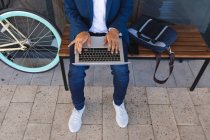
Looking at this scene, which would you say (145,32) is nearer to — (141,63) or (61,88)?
(141,63)

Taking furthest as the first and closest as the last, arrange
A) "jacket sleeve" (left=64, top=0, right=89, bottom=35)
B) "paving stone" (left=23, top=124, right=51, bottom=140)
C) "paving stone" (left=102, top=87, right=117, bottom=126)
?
"paving stone" (left=102, top=87, right=117, bottom=126) < "paving stone" (left=23, top=124, right=51, bottom=140) < "jacket sleeve" (left=64, top=0, right=89, bottom=35)

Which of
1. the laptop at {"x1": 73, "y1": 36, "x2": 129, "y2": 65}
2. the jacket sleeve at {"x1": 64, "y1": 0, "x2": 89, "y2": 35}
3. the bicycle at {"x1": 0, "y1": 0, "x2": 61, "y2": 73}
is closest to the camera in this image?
the laptop at {"x1": 73, "y1": 36, "x2": 129, "y2": 65}

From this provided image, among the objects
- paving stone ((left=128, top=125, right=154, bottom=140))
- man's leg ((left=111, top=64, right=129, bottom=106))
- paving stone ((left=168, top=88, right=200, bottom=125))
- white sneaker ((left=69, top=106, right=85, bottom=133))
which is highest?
man's leg ((left=111, top=64, right=129, bottom=106))

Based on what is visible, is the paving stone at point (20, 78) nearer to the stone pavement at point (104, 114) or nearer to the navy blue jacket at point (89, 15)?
the stone pavement at point (104, 114)

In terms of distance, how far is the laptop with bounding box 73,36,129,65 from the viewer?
1664 mm

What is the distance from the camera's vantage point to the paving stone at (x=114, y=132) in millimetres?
1954

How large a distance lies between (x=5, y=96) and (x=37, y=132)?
1.84 ft

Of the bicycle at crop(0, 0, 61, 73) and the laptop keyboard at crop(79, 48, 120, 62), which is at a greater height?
the laptop keyboard at crop(79, 48, 120, 62)

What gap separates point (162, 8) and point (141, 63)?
639mm

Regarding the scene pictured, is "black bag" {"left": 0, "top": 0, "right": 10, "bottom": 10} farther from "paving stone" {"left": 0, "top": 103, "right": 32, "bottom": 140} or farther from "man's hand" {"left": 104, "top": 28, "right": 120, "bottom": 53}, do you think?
Result: "man's hand" {"left": 104, "top": 28, "right": 120, "bottom": 53}

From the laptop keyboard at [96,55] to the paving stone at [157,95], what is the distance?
30.5 inches

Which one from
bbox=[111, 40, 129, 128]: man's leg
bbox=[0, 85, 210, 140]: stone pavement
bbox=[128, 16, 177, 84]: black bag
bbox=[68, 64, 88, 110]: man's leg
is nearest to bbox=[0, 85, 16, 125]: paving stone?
bbox=[0, 85, 210, 140]: stone pavement

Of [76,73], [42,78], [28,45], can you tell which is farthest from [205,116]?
[28,45]

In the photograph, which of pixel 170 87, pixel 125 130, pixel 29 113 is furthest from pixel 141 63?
pixel 29 113
